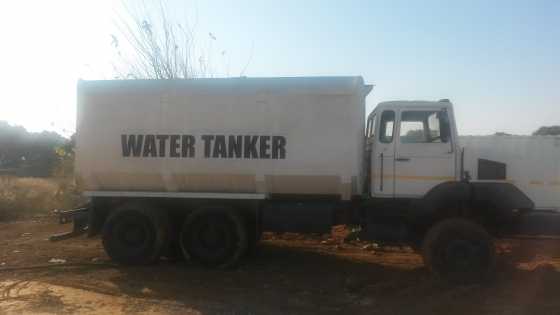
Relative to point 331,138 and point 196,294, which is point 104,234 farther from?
point 331,138

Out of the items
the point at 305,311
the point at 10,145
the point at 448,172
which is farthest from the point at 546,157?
the point at 10,145

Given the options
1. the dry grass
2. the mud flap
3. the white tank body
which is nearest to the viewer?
the white tank body

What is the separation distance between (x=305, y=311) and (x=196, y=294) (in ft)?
5.68

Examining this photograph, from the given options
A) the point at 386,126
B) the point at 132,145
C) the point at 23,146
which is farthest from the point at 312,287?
the point at 23,146

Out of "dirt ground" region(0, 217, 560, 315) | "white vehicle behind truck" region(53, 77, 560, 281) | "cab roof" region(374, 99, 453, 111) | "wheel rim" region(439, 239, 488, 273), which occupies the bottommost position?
"dirt ground" region(0, 217, 560, 315)

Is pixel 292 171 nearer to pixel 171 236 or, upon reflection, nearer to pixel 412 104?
pixel 412 104

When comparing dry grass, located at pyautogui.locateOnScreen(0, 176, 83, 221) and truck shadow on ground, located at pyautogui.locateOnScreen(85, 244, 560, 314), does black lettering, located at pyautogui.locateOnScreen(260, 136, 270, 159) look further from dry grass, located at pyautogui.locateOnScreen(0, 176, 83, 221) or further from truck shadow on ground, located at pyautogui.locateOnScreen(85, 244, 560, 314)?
dry grass, located at pyautogui.locateOnScreen(0, 176, 83, 221)

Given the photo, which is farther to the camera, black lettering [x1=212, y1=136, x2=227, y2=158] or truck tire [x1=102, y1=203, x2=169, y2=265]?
truck tire [x1=102, y1=203, x2=169, y2=265]

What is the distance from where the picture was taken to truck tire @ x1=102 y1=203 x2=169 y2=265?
9.35 m

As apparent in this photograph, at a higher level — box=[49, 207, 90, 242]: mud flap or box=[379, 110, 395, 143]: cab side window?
box=[379, 110, 395, 143]: cab side window

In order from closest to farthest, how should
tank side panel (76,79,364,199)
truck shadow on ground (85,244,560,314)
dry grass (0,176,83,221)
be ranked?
truck shadow on ground (85,244,560,314) < tank side panel (76,79,364,199) < dry grass (0,176,83,221)

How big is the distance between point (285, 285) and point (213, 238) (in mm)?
1653

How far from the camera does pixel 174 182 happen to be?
30.2 ft

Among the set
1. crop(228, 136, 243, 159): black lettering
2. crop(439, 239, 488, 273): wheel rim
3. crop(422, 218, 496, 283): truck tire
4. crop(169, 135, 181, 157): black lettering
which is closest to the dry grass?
crop(169, 135, 181, 157): black lettering
